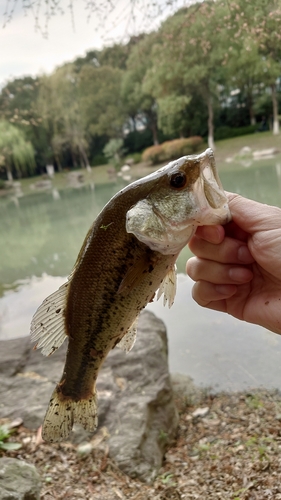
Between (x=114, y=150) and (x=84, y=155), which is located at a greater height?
(x=114, y=150)

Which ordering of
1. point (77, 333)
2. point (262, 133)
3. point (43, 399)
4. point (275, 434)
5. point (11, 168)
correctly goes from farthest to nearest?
1. point (11, 168)
2. point (262, 133)
3. point (43, 399)
4. point (275, 434)
5. point (77, 333)

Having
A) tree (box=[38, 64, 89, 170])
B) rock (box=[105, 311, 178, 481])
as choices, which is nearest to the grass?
tree (box=[38, 64, 89, 170])

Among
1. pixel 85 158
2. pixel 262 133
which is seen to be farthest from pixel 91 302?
Result: pixel 85 158

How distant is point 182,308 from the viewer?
5.87m

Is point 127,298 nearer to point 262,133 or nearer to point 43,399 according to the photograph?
point 43,399

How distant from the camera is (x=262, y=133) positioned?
84.0ft

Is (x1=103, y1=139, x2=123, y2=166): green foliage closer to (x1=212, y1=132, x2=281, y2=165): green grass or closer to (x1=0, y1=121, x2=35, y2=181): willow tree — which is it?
(x1=0, y1=121, x2=35, y2=181): willow tree

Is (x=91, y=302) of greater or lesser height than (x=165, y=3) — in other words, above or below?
below

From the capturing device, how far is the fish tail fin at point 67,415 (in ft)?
6.23

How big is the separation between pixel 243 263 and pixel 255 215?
0.33 m

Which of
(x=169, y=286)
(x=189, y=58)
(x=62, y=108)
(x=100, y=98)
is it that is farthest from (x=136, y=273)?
(x=100, y=98)

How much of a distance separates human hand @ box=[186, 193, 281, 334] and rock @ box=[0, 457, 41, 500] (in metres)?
1.42

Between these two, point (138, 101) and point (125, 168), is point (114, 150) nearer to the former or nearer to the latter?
point (125, 168)

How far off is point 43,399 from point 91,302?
84.1 inches
